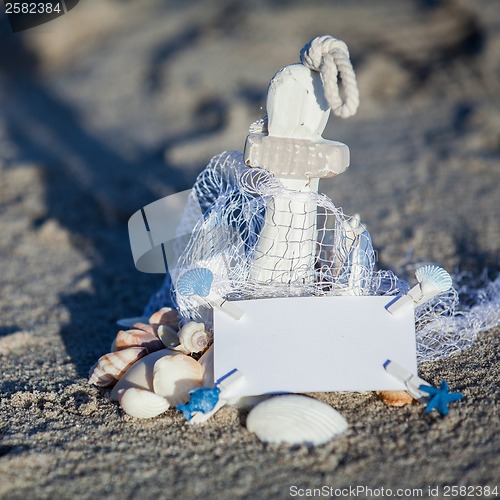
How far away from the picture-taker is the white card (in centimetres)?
237

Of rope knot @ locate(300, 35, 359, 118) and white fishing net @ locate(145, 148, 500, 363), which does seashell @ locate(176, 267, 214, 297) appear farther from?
rope knot @ locate(300, 35, 359, 118)

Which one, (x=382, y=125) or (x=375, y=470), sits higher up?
(x=382, y=125)

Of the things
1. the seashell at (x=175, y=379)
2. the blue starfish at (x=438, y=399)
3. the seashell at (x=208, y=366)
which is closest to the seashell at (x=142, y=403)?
the seashell at (x=175, y=379)

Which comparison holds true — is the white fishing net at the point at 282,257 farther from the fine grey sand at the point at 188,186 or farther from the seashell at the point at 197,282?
the fine grey sand at the point at 188,186

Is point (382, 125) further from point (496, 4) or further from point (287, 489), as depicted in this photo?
point (287, 489)

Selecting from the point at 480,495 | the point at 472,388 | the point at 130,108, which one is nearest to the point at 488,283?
the point at 472,388

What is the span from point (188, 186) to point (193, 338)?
2606mm

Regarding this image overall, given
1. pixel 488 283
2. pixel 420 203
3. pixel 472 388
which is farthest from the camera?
pixel 420 203

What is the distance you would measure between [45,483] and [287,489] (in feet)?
2.48

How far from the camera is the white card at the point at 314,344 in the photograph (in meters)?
2.37

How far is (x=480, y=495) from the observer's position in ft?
6.59

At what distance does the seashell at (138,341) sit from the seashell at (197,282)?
0.32 m

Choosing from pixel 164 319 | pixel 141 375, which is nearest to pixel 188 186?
pixel 164 319

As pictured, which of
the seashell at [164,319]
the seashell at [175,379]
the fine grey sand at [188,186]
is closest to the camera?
the fine grey sand at [188,186]
